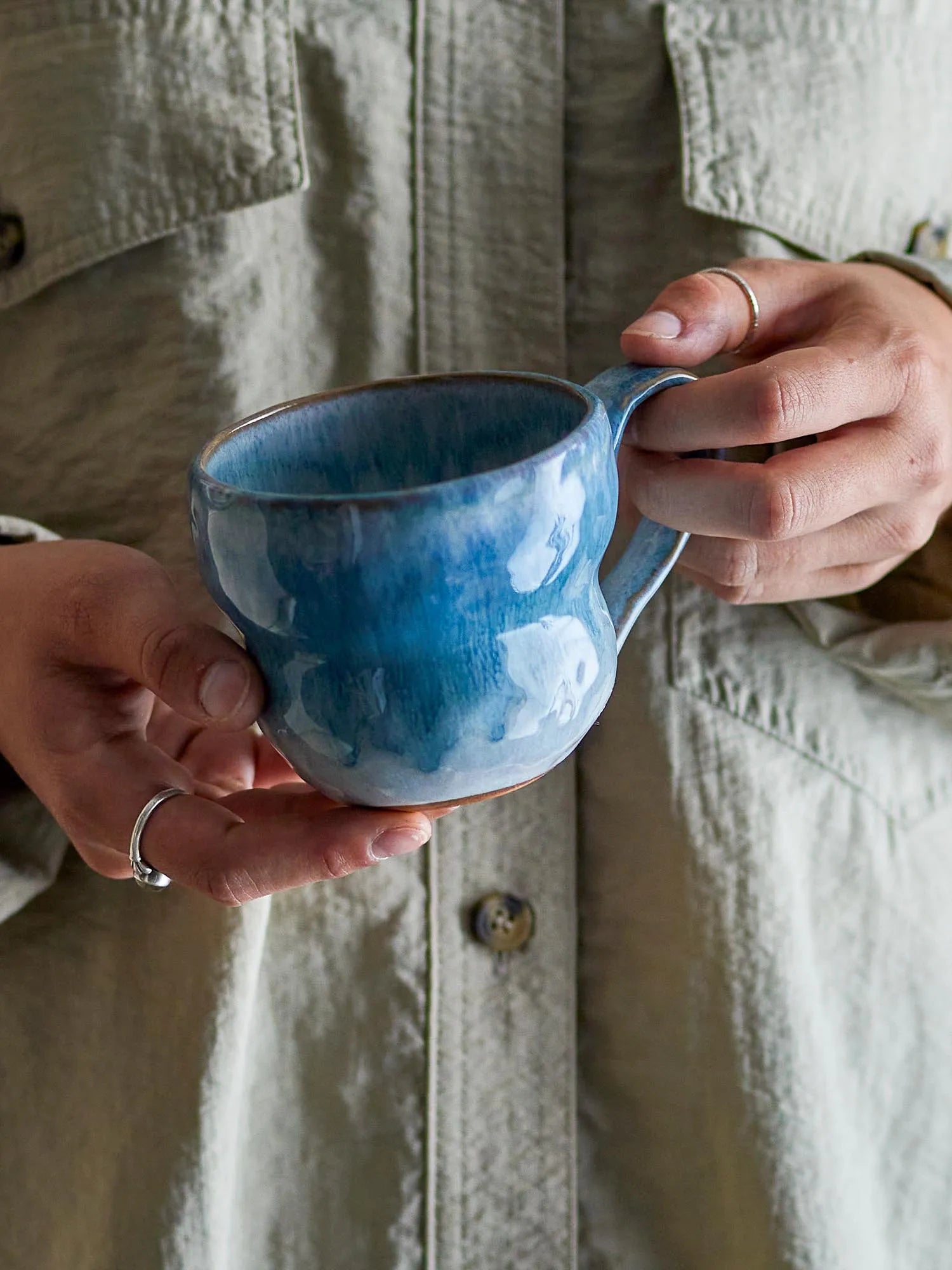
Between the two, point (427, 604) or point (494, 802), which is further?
point (494, 802)

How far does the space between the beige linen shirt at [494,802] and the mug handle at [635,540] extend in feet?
0.50

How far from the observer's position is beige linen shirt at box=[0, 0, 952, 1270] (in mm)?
645

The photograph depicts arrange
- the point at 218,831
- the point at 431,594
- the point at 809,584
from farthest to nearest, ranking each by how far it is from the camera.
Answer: the point at 809,584 < the point at 218,831 < the point at 431,594

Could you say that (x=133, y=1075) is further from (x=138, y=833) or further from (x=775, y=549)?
(x=775, y=549)

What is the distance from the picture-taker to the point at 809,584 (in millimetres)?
625

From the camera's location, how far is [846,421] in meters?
0.53

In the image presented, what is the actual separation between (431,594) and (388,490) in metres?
0.18

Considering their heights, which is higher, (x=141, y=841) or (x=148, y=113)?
(x=148, y=113)

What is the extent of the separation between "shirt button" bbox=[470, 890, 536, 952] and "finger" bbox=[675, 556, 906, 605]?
0.77 feet

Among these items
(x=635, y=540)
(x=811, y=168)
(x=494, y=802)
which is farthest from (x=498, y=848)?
(x=811, y=168)

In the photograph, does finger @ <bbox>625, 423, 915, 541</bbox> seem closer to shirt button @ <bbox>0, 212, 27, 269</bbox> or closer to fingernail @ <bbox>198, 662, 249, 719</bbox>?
fingernail @ <bbox>198, 662, 249, 719</bbox>

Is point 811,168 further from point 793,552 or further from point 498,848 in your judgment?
point 498,848

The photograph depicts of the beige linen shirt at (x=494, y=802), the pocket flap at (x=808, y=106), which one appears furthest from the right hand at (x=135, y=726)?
the pocket flap at (x=808, y=106)

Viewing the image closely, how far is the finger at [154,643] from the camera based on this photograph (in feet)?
1.45
